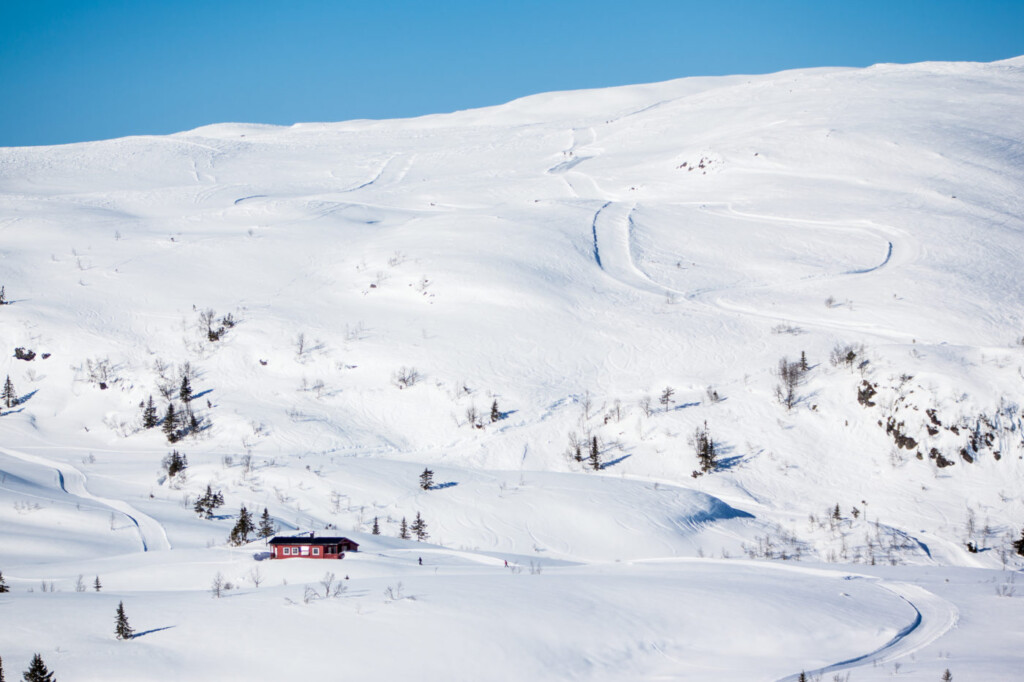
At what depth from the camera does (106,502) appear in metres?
23.0

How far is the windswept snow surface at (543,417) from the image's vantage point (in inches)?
482

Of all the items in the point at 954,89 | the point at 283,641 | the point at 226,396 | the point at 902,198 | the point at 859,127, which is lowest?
the point at 283,641

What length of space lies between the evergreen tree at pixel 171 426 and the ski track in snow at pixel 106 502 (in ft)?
9.85

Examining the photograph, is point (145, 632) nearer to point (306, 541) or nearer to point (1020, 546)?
point (306, 541)

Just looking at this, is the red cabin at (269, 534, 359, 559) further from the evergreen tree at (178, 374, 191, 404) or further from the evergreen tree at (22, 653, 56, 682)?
the evergreen tree at (178, 374, 191, 404)

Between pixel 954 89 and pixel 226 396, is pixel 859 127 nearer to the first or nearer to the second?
pixel 954 89

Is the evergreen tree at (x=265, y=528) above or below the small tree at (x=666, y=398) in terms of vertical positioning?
below

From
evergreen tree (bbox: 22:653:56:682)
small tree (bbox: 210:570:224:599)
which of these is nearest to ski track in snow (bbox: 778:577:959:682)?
small tree (bbox: 210:570:224:599)

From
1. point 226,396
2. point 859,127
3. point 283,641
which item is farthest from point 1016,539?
point 859,127

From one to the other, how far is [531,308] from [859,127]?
111 ft

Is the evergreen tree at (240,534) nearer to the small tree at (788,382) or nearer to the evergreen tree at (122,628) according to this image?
the evergreen tree at (122,628)

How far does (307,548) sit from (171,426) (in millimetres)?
13496

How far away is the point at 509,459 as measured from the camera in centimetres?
2730

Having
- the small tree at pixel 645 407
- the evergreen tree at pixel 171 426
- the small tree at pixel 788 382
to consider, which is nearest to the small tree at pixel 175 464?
the evergreen tree at pixel 171 426
